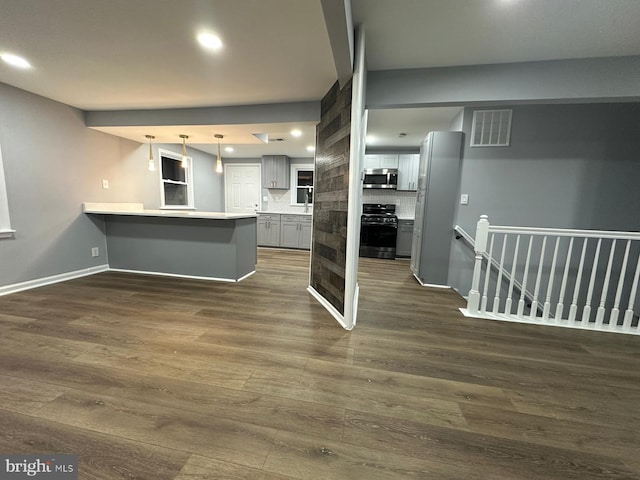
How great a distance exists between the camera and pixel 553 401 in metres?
1.49

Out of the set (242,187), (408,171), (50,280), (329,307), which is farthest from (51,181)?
(408,171)

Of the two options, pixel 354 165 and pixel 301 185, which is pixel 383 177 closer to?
pixel 301 185

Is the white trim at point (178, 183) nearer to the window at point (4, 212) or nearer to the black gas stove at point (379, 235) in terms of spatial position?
the window at point (4, 212)

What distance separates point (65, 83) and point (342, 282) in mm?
3611

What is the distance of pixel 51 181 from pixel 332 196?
3598mm

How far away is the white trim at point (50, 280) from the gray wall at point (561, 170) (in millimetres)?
5449

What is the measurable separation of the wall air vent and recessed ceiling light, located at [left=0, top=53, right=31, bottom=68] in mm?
4846

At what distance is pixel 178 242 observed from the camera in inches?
146

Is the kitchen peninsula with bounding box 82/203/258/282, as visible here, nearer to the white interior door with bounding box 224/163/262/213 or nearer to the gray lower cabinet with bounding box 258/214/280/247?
the gray lower cabinet with bounding box 258/214/280/247

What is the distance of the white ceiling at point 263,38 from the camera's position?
163 cm

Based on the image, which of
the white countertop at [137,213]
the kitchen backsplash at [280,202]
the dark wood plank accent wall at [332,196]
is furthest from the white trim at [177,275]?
the kitchen backsplash at [280,202]

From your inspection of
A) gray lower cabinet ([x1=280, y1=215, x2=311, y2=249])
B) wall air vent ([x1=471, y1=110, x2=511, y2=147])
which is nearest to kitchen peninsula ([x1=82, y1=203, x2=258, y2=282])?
gray lower cabinet ([x1=280, y1=215, x2=311, y2=249])

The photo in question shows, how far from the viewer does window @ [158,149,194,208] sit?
5.04 meters

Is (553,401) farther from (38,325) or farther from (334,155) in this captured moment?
(38,325)
